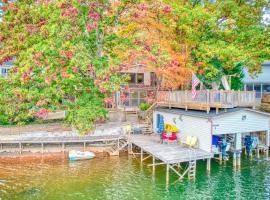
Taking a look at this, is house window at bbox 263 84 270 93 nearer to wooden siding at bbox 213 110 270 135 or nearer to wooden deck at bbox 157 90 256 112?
wooden siding at bbox 213 110 270 135

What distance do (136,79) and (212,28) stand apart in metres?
15.7

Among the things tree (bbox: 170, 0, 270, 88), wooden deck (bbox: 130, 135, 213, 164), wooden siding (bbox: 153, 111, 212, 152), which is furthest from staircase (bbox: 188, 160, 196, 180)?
tree (bbox: 170, 0, 270, 88)

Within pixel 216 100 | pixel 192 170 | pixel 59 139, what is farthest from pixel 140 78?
pixel 192 170

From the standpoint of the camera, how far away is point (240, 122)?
23609 millimetres

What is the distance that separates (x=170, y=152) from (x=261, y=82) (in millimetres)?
25205

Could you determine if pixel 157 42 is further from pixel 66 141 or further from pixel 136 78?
pixel 136 78

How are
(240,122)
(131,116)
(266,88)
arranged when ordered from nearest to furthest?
(240,122) < (131,116) < (266,88)

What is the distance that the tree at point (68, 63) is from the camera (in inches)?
979

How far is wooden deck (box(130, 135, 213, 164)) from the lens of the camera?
2056 cm

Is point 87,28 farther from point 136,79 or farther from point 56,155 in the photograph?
point 136,79

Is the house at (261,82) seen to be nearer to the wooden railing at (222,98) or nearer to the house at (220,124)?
the house at (220,124)

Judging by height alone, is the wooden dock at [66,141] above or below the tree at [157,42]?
below

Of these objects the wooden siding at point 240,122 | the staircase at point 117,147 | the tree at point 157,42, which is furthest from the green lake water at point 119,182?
the tree at point 157,42

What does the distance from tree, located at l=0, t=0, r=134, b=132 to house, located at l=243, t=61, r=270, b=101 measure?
21660 mm
